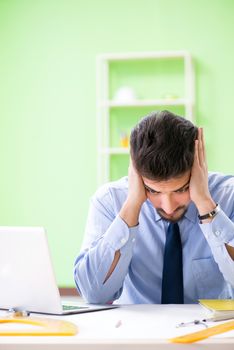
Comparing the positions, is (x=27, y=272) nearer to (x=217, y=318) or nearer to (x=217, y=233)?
(x=217, y=318)

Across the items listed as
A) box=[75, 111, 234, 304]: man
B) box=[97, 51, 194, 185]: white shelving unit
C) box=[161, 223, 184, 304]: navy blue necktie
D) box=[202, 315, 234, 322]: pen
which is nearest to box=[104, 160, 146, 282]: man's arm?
box=[75, 111, 234, 304]: man

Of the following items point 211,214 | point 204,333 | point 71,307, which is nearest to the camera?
point 204,333

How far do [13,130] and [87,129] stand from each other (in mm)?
614

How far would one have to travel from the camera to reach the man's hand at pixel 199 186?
1.87 m

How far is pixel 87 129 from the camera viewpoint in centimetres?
490

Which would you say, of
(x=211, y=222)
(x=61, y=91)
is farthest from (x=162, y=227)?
(x=61, y=91)

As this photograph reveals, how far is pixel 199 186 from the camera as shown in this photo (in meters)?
1.87

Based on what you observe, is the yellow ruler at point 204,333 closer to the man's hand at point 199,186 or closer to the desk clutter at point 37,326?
the desk clutter at point 37,326

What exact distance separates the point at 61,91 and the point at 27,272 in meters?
3.47

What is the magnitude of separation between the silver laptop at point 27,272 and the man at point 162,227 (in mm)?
286

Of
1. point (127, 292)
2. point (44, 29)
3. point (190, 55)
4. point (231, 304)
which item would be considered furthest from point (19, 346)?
point (44, 29)

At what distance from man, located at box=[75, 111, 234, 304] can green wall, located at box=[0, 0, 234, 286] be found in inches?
110

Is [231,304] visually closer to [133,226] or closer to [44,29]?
[133,226]

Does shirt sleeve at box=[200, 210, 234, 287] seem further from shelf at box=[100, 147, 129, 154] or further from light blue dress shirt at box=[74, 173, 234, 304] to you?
shelf at box=[100, 147, 129, 154]
